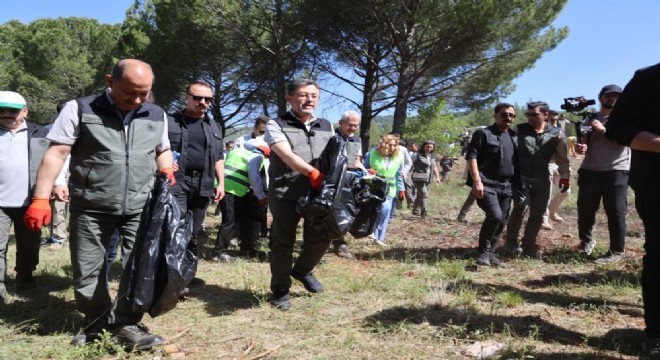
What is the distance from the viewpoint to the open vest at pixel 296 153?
12.0ft

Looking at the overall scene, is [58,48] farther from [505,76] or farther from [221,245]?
[221,245]

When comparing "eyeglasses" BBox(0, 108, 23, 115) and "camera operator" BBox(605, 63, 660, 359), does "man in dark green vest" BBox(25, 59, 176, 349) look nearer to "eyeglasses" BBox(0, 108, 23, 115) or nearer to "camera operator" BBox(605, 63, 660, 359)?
"eyeglasses" BBox(0, 108, 23, 115)

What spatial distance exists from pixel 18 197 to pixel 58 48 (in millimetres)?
24515

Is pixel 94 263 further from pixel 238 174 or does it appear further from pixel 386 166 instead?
pixel 386 166

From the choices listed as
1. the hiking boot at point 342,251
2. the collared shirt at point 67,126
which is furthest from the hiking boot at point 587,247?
the collared shirt at point 67,126

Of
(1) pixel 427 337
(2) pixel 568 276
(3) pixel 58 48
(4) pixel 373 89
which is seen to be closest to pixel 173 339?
(1) pixel 427 337

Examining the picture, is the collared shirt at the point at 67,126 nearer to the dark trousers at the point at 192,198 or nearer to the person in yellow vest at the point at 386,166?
the dark trousers at the point at 192,198

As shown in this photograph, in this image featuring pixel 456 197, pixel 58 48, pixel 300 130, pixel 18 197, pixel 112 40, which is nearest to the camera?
pixel 300 130

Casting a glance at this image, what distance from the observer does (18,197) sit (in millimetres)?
4020

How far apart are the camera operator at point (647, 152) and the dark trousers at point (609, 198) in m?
2.57

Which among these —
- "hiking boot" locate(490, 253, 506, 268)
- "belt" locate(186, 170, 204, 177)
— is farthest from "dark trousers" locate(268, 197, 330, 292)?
"hiking boot" locate(490, 253, 506, 268)

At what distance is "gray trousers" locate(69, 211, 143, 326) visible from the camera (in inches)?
117

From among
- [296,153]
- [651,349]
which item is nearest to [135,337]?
[296,153]

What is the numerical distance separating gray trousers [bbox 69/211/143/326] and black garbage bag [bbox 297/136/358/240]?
44.9 inches
